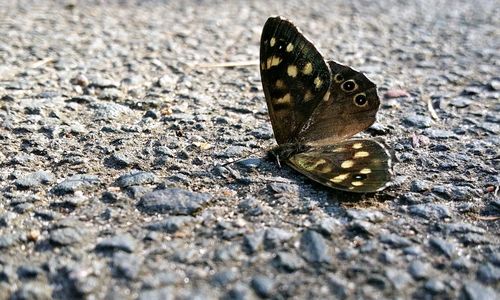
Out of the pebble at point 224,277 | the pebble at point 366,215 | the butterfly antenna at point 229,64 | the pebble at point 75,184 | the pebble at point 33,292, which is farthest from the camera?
the butterfly antenna at point 229,64

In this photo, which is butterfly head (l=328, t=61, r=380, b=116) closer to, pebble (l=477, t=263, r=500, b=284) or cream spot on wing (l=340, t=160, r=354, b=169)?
cream spot on wing (l=340, t=160, r=354, b=169)

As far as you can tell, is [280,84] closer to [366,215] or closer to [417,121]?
[366,215]

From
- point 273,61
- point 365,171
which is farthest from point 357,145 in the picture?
point 273,61

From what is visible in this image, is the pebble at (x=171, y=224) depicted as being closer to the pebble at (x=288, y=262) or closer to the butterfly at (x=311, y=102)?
the pebble at (x=288, y=262)

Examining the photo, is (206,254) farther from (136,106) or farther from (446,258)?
(136,106)

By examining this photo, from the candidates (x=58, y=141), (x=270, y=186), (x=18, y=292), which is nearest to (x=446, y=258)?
(x=270, y=186)

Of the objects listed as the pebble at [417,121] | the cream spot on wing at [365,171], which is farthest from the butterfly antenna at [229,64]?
the cream spot on wing at [365,171]

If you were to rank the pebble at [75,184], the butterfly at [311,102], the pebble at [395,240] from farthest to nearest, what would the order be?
the butterfly at [311,102] → the pebble at [75,184] → the pebble at [395,240]
